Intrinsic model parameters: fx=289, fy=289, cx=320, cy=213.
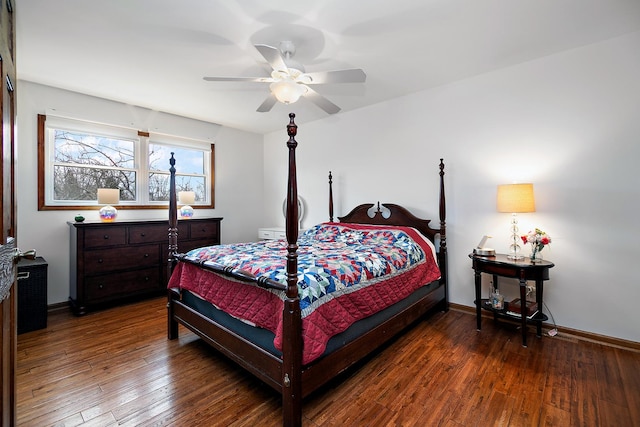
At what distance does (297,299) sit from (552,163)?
9.14 feet

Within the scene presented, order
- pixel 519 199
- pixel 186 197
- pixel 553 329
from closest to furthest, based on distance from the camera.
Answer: pixel 519 199 → pixel 553 329 → pixel 186 197

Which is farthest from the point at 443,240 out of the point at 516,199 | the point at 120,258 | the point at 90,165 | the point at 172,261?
the point at 90,165

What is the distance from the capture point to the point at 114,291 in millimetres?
3473

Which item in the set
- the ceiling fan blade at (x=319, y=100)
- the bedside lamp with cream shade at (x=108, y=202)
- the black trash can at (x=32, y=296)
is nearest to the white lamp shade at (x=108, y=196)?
the bedside lamp with cream shade at (x=108, y=202)

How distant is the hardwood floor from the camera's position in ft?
5.50

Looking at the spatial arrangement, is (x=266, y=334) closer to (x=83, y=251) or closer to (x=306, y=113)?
(x=83, y=251)

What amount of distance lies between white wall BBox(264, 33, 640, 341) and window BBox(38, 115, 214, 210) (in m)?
3.02

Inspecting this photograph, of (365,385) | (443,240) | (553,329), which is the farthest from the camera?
(443,240)

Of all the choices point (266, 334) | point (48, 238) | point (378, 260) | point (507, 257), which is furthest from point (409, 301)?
point (48, 238)

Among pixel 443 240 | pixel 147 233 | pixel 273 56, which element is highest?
pixel 273 56

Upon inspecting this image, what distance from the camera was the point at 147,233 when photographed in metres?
3.72

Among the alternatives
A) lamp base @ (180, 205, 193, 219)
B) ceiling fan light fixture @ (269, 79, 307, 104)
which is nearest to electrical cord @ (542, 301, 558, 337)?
ceiling fan light fixture @ (269, 79, 307, 104)

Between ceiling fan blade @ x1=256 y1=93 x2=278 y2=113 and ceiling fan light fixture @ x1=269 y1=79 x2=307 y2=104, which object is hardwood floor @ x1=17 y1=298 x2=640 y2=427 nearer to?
ceiling fan light fixture @ x1=269 y1=79 x2=307 y2=104

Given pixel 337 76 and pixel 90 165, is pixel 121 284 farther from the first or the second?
pixel 337 76
